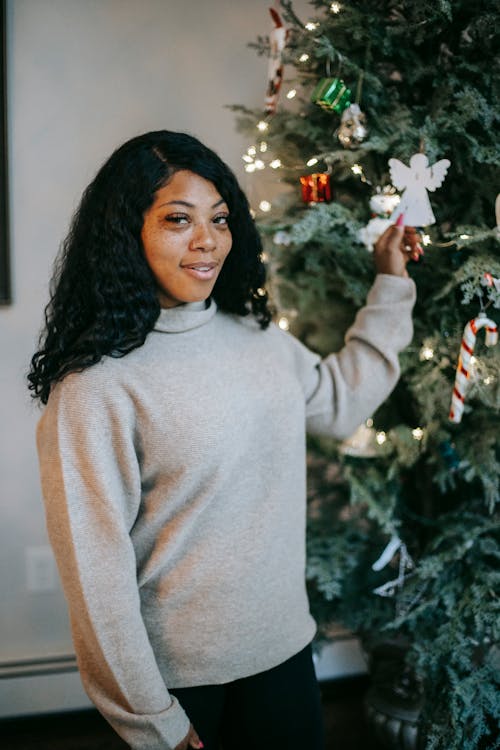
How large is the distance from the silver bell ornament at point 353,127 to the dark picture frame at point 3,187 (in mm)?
929

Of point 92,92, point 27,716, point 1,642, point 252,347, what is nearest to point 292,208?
point 252,347

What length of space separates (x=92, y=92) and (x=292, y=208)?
679 mm

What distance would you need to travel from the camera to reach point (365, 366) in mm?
1370

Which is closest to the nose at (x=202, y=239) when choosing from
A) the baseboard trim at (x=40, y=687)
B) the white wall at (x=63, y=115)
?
the white wall at (x=63, y=115)

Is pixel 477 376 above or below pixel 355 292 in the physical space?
below

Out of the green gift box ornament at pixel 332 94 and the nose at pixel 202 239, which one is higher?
the green gift box ornament at pixel 332 94

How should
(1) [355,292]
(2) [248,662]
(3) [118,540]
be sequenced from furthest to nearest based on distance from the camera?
(1) [355,292], (2) [248,662], (3) [118,540]

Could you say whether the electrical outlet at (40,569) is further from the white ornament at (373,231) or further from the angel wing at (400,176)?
the angel wing at (400,176)

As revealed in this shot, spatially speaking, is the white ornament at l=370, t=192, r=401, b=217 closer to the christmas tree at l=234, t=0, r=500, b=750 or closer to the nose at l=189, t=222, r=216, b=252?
the christmas tree at l=234, t=0, r=500, b=750

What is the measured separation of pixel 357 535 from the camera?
5.95 ft

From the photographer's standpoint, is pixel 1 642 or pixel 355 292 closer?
pixel 355 292

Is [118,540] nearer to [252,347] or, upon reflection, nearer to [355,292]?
[252,347]

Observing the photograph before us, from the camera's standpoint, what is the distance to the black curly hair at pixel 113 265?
1093 mm

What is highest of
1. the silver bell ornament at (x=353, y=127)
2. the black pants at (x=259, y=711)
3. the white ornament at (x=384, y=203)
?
the silver bell ornament at (x=353, y=127)
